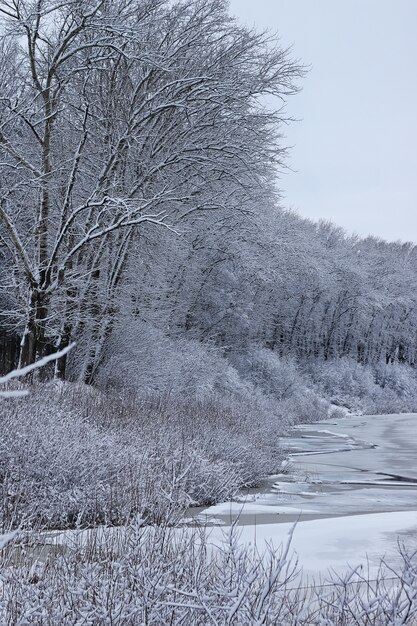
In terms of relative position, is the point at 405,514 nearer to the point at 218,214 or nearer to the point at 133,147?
the point at 133,147

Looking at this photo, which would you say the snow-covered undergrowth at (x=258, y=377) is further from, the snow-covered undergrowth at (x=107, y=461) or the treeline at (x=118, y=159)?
the snow-covered undergrowth at (x=107, y=461)

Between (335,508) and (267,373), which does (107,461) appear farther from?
(267,373)

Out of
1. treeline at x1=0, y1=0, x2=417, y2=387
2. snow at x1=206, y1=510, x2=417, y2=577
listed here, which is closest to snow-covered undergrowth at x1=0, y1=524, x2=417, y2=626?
snow at x1=206, y1=510, x2=417, y2=577

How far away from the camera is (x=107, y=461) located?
25.5 ft

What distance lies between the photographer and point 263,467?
11297mm

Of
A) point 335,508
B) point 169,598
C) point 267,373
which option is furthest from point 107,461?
point 267,373

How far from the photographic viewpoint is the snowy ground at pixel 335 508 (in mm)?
5809

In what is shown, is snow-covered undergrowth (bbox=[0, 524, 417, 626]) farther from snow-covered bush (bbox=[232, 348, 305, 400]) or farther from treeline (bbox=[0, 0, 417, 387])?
snow-covered bush (bbox=[232, 348, 305, 400])

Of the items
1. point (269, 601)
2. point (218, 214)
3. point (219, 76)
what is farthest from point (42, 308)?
point (269, 601)

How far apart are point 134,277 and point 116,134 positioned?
559cm

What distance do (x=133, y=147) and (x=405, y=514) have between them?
12.1 metres

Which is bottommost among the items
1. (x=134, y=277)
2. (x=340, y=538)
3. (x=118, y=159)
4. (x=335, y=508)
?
(x=335, y=508)

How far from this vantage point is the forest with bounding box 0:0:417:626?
5.82 metres

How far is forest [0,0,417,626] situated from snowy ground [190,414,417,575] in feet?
1.90
